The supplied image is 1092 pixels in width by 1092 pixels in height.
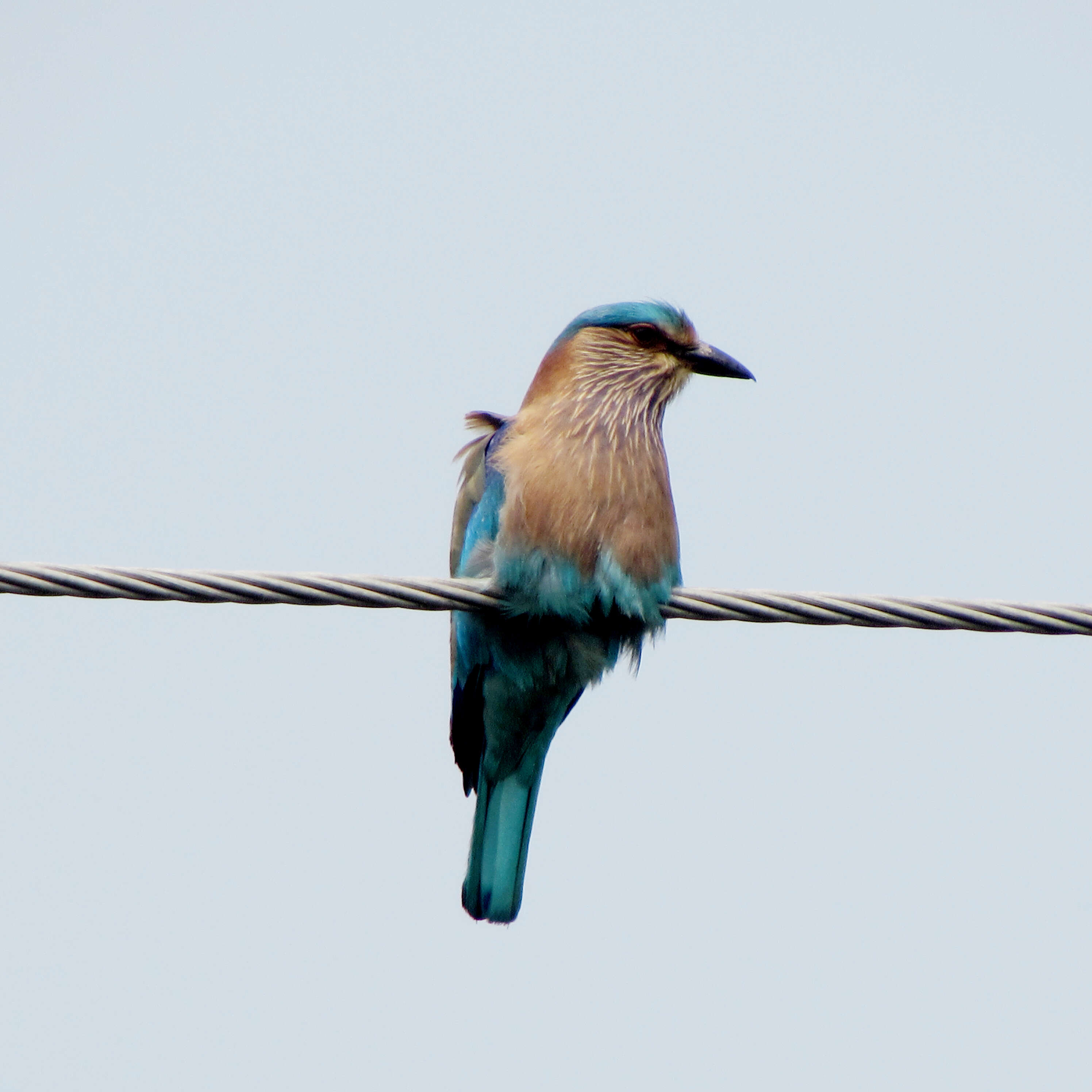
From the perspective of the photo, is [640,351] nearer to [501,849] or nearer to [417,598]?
[501,849]

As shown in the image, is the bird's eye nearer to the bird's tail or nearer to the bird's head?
the bird's head

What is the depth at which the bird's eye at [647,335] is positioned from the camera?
5.44 m

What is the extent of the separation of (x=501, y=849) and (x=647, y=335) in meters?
1.96

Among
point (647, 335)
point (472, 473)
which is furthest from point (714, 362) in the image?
point (472, 473)

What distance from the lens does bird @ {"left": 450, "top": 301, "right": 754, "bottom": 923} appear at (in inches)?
174

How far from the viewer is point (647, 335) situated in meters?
5.44

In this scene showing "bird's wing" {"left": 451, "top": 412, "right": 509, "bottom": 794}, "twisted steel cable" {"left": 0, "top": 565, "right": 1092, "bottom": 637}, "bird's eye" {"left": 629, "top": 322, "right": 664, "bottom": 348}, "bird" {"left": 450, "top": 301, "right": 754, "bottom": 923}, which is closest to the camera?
"twisted steel cable" {"left": 0, "top": 565, "right": 1092, "bottom": 637}

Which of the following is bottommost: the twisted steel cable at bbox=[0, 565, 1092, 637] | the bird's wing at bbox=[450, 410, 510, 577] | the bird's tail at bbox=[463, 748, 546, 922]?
the bird's tail at bbox=[463, 748, 546, 922]

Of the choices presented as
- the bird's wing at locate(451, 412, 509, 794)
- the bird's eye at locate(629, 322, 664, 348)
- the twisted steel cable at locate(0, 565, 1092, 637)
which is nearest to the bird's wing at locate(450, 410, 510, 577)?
the bird's wing at locate(451, 412, 509, 794)

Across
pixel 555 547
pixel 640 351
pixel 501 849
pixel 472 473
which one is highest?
pixel 640 351

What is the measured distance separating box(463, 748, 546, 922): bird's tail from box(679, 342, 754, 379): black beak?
5.30ft

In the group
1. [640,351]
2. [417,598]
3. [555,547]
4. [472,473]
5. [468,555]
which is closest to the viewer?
[417,598]

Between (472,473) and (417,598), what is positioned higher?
(472,473)

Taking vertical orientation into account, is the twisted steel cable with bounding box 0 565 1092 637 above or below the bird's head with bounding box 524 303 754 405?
below
